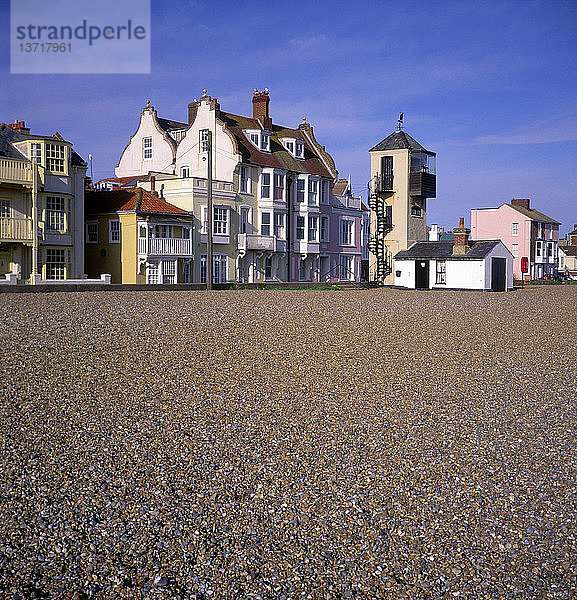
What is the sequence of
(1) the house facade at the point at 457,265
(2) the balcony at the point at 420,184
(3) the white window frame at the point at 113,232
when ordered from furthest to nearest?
(2) the balcony at the point at 420,184 < (1) the house facade at the point at 457,265 < (3) the white window frame at the point at 113,232

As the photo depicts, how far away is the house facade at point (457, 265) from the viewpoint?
40281 millimetres

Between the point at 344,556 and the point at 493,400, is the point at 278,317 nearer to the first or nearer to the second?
the point at 493,400

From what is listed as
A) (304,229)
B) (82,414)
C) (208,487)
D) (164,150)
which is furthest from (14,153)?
(208,487)

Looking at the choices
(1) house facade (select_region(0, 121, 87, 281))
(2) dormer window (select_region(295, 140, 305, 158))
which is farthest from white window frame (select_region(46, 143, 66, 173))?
(2) dormer window (select_region(295, 140, 305, 158))

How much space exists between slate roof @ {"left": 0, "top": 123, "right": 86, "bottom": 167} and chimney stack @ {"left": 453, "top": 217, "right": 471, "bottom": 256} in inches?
816

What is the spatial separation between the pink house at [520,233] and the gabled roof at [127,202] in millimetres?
41640

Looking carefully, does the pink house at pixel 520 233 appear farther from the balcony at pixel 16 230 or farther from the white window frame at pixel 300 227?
the balcony at pixel 16 230

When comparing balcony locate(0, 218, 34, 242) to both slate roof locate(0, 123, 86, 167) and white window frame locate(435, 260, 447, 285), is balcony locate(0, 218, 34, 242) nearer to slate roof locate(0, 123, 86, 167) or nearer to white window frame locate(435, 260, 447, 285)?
slate roof locate(0, 123, 86, 167)

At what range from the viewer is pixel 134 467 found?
656 cm

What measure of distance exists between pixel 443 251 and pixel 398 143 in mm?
10014

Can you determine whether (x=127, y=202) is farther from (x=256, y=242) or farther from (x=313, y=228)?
(x=313, y=228)

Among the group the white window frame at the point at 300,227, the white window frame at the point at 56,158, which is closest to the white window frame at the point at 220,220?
the white window frame at the point at 300,227

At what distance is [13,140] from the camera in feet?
109

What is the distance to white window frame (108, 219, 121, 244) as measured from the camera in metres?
37.5
